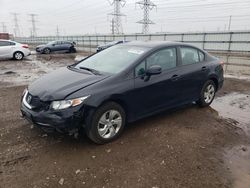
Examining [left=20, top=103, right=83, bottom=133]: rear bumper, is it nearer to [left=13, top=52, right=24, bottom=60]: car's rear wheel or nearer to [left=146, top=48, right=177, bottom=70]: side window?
[left=146, top=48, right=177, bottom=70]: side window

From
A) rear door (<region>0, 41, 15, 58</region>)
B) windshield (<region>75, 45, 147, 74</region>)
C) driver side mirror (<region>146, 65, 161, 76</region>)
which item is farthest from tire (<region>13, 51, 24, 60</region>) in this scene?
driver side mirror (<region>146, 65, 161, 76</region>)

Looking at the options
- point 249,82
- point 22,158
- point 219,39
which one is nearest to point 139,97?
point 22,158

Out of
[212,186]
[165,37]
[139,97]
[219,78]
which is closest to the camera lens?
[212,186]

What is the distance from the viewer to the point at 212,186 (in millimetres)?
2775

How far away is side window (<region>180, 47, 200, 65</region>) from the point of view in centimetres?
480

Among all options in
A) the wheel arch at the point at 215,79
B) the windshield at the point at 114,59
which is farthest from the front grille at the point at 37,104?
the wheel arch at the point at 215,79

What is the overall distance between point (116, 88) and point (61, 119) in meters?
0.97

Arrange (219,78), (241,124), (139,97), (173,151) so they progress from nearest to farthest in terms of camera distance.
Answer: (173,151) → (139,97) → (241,124) → (219,78)

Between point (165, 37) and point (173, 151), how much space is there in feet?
81.5

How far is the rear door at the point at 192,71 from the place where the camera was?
15.5 feet

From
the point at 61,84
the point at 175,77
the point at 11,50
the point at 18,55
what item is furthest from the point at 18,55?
the point at 175,77

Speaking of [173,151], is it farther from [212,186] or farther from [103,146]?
[103,146]

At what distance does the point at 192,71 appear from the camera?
4.85 m

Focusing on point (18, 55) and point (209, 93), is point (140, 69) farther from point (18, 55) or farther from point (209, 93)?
point (18, 55)
